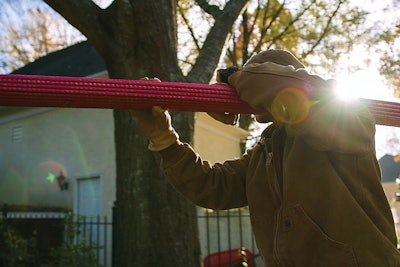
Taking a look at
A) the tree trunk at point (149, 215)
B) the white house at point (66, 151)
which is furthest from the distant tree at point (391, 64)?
the tree trunk at point (149, 215)

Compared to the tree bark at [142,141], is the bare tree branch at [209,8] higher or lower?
higher

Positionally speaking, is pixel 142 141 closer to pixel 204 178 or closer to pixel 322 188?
pixel 204 178

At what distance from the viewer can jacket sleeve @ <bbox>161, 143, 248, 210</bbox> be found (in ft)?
5.96

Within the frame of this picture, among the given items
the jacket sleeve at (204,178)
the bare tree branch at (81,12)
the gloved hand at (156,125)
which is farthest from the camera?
the bare tree branch at (81,12)

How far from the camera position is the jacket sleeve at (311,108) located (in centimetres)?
146

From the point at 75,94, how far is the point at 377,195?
101cm

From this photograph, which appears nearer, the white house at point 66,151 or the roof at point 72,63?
the white house at point 66,151

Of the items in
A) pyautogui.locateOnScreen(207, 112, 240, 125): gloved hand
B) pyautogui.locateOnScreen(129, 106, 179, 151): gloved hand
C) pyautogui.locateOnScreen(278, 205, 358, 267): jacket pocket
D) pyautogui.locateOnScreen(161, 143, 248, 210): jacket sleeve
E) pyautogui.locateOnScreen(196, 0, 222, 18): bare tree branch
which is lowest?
pyautogui.locateOnScreen(278, 205, 358, 267): jacket pocket

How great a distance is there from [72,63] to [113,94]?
1342cm

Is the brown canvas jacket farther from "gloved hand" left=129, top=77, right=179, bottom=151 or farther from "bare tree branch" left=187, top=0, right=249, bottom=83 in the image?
"bare tree branch" left=187, top=0, right=249, bottom=83

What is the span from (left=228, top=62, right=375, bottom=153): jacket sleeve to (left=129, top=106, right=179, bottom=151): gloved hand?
0.92 feet

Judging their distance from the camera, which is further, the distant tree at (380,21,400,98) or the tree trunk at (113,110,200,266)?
the distant tree at (380,21,400,98)

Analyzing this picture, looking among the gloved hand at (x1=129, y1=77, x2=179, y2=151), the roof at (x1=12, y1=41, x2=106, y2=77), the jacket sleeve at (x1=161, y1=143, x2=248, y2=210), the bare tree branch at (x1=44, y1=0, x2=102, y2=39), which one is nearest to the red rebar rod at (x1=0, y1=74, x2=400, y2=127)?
the gloved hand at (x1=129, y1=77, x2=179, y2=151)

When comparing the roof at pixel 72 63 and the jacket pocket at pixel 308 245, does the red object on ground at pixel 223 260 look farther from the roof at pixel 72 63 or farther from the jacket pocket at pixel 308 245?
the jacket pocket at pixel 308 245
